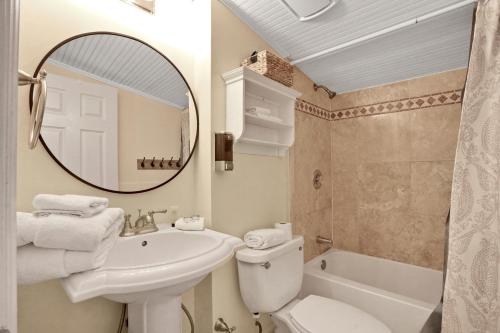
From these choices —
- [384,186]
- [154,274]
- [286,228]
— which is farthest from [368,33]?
[154,274]

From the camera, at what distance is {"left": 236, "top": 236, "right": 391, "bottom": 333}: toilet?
48.3 inches

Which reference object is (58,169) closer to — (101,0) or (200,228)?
(200,228)

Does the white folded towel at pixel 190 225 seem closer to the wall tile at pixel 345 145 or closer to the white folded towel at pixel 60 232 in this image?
the white folded towel at pixel 60 232

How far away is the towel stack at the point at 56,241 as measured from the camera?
0.71 m

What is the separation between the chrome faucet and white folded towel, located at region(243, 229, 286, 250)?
0.54m

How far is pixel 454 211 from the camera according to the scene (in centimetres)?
87

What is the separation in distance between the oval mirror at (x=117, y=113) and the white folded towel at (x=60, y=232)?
370 mm

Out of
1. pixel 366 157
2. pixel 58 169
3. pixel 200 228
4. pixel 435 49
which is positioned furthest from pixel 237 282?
pixel 435 49

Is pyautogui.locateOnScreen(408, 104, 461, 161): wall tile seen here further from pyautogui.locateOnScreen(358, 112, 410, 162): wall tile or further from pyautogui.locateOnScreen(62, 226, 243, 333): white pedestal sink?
pyautogui.locateOnScreen(62, 226, 243, 333): white pedestal sink

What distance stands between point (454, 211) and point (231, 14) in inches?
61.2

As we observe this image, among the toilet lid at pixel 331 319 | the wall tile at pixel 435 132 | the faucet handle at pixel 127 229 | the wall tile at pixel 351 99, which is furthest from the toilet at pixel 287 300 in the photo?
the wall tile at pixel 351 99

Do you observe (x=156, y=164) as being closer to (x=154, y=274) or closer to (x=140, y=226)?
(x=140, y=226)

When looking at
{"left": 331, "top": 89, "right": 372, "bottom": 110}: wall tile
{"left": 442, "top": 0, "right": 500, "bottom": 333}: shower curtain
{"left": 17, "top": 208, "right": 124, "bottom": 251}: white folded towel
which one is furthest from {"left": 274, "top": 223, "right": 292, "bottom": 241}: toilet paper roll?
{"left": 331, "top": 89, "right": 372, "bottom": 110}: wall tile

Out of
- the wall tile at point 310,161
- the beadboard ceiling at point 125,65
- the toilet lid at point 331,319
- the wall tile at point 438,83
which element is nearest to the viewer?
the beadboard ceiling at point 125,65
